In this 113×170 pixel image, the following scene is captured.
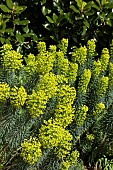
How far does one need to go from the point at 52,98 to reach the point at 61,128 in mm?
452

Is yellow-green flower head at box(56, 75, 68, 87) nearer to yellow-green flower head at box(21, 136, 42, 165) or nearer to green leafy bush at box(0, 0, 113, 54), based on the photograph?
yellow-green flower head at box(21, 136, 42, 165)

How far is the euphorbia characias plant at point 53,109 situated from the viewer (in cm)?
349

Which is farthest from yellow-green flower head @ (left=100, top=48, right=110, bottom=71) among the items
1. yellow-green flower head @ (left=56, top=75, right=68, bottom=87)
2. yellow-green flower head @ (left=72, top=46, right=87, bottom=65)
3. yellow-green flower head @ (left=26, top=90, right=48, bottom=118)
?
yellow-green flower head @ (left=26, top=90, right=48, bottom=118)

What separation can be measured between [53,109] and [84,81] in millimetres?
351

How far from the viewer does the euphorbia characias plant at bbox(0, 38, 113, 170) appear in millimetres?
3494

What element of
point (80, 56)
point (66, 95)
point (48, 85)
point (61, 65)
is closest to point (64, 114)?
point (66, 95)

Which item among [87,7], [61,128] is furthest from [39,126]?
[87,7]

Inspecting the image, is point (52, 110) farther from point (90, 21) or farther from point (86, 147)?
point (90, 21)

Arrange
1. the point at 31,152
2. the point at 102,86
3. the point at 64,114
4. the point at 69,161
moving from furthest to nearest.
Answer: the point at 102,86 < the point at 69,161 < the point at 64,114 < the point at 31,152

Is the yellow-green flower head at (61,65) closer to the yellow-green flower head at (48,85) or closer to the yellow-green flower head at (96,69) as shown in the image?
the yellow-green flower head at (96,69)

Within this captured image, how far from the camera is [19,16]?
5215 millimetres

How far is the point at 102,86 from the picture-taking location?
4129 millimetres

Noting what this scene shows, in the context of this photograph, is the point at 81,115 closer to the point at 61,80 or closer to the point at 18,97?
the point at 61,80

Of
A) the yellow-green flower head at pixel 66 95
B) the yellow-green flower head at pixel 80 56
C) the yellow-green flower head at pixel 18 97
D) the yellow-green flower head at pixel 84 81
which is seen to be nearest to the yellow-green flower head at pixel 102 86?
the yellow-green flower head at pixel 84 81
